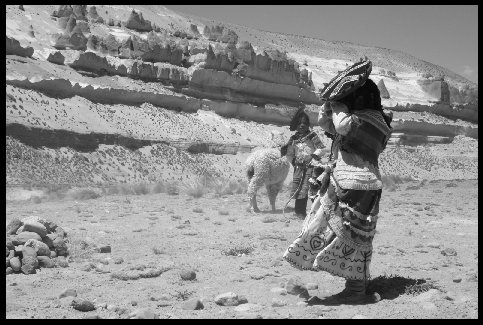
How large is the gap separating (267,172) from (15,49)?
24.3 meters

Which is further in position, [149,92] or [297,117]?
[149,92]

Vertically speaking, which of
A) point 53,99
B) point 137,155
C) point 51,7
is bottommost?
point 137,155

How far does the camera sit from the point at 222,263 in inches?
309

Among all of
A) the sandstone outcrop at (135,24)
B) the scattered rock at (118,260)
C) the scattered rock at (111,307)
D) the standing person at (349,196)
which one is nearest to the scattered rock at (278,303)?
the standing person at (349,196)

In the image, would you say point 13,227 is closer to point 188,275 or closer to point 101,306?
point 188,275

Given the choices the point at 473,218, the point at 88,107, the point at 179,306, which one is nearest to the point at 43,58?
the point at 88,107

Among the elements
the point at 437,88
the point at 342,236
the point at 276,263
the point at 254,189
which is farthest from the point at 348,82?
the point at 437,88

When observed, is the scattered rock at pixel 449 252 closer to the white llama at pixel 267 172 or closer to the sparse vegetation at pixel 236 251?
the sparse vegetation at pixel 236 251

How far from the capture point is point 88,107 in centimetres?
3181

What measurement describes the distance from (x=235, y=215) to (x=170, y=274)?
214 inches

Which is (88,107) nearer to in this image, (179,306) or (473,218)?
(473,218)

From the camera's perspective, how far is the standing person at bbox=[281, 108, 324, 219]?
1170 centimetres

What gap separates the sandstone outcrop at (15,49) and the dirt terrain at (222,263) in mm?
21360

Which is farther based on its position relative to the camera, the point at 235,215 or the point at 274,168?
the point at 274,168
